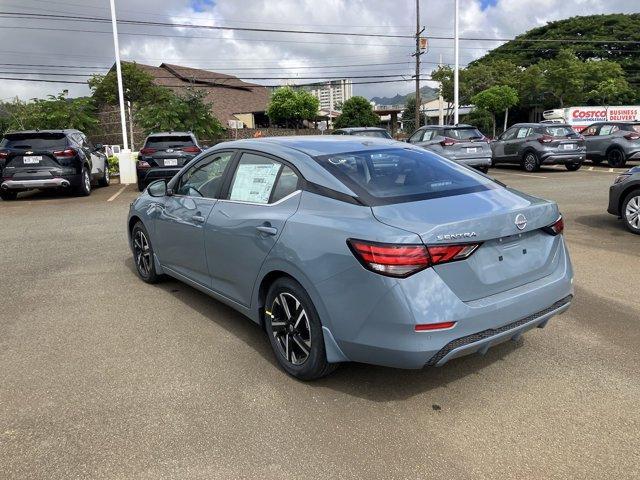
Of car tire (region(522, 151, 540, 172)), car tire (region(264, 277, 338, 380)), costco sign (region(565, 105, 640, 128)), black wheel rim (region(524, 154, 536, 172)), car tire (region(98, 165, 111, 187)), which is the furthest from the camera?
costco sign (region(565, 105, 640, 128))

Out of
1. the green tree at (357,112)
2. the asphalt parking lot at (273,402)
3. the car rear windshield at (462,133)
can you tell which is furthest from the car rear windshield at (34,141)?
the green tree at (357,112)

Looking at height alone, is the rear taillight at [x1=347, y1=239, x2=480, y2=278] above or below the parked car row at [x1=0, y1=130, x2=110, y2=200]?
below

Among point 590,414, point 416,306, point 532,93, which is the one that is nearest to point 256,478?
point 416,306

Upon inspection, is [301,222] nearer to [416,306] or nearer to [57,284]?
[416,306]

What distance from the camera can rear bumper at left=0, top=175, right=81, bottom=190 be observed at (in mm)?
12320

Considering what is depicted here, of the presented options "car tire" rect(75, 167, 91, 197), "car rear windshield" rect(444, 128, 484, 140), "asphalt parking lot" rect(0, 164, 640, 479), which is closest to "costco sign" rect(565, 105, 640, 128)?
"car rear windshield" rect(444, 128, 484, 140)

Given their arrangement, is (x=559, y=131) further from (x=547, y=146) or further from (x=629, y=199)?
(x=629, y=199)

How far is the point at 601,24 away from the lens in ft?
235

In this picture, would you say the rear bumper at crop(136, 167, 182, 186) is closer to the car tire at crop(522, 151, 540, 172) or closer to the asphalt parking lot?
the asphalt parking lot

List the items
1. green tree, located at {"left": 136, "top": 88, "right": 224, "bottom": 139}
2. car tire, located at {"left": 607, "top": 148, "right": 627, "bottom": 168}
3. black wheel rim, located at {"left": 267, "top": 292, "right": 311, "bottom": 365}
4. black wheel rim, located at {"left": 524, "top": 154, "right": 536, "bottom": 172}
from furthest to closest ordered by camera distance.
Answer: green tree, located at {"left": 136, "top": 88, "right": 224, "bottom": 139} → car tire, located at {"left": 607, "top": 148, "right": 627, "bottom": 168} → black wheel rim, located at {"left": 524, "top": 154, "right": 536, "bottom": 172} → black wheel rim, located at {"left": 267, "top": 292, "right": 311, "bottom": 365}

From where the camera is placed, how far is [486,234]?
2984mm

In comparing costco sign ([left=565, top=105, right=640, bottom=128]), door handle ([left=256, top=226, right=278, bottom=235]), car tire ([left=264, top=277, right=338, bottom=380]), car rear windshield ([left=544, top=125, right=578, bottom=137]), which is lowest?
car tire ([left=264, top=277, right=338, bottom=380])

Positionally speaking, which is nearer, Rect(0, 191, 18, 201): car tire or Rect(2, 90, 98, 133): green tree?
Rect(0, 191, 18, 201): car tire

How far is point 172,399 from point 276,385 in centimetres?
65
